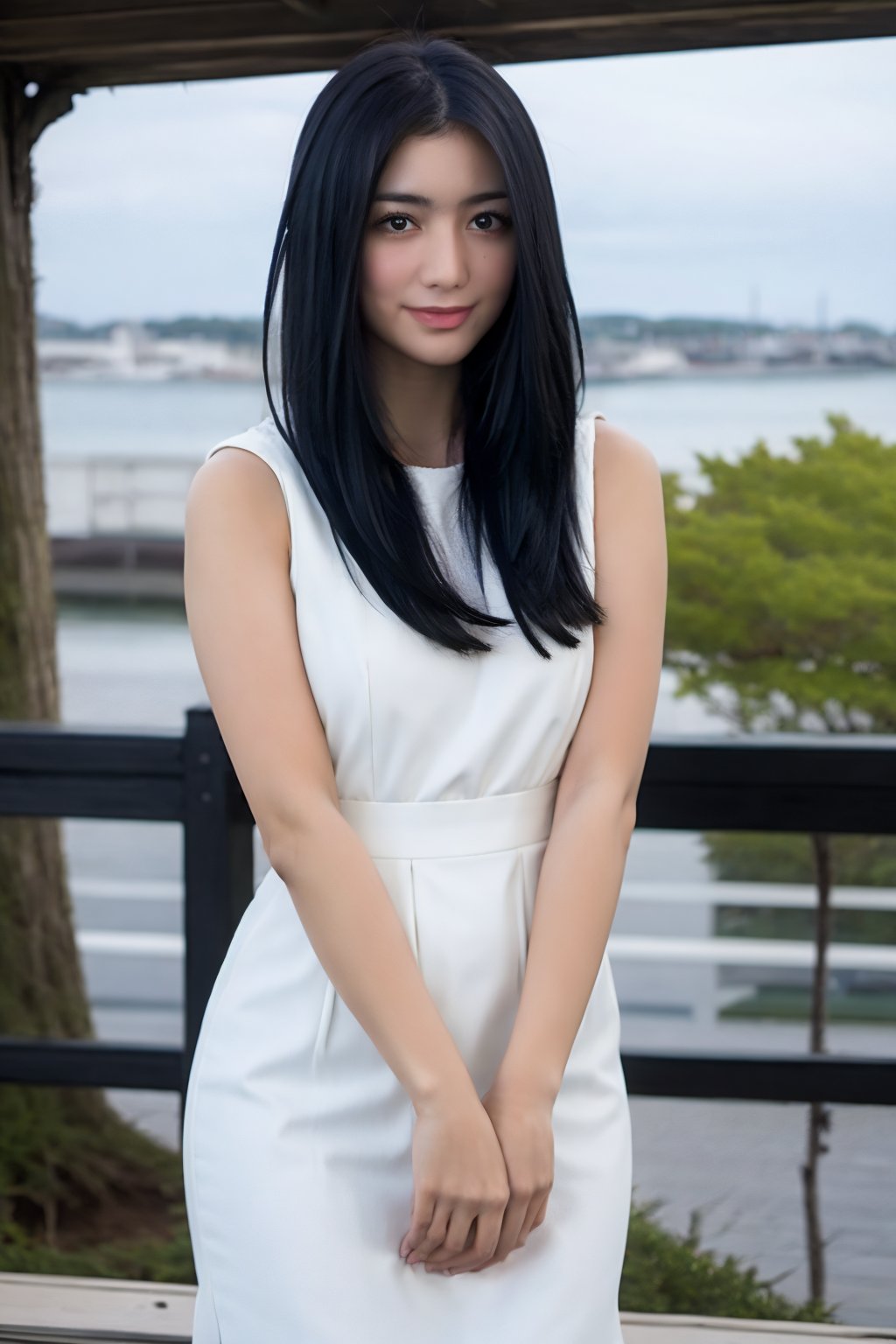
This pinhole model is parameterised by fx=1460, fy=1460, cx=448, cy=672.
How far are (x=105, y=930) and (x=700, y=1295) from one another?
4.36 m

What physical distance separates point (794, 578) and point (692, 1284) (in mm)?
1600

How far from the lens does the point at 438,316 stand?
45.9 inches

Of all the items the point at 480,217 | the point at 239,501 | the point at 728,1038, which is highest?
the point at 480,217

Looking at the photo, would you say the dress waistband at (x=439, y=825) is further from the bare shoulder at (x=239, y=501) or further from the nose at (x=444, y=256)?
the nose at (x=444, y=256)

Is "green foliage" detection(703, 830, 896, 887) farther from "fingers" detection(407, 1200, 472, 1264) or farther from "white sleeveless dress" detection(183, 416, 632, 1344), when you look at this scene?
"fingers" detection(407, 1200, 472, 1264)

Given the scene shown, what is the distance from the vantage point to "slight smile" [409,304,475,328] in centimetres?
116

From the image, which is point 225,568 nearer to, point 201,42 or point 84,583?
point 201,42

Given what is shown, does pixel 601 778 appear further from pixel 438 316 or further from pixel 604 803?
pixel 438 316

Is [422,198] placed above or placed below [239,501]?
above

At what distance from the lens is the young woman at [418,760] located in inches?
43.2

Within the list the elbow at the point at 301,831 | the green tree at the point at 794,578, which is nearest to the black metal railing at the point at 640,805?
the elbow at the point at 301,831

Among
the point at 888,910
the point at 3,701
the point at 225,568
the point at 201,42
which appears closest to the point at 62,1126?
the point at 3,701

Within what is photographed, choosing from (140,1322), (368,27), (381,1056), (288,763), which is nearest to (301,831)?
(288,763)

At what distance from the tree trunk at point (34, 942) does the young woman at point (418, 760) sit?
2029 mm
